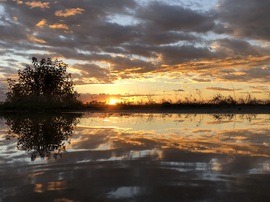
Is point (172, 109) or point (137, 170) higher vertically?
point (172, 109)

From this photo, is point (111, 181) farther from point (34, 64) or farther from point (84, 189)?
point (34, 64)

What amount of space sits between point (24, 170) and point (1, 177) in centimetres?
56

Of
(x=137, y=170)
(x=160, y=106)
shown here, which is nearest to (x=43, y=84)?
(x=160, y=106)

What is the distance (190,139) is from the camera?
9.96 m

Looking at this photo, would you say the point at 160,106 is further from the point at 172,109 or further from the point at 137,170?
the point at 137,170

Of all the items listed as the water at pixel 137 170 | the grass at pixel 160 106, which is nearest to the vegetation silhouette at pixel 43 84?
the grass at pixel 160 106

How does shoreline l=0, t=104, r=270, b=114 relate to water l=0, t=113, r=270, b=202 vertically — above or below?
above

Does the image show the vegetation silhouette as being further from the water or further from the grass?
the water

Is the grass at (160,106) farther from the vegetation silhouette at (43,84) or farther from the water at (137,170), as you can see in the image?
the water at (137,170)

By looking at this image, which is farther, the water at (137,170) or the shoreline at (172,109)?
the shoreline at (172,109)

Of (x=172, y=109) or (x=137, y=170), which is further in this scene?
(x=172, y=109)

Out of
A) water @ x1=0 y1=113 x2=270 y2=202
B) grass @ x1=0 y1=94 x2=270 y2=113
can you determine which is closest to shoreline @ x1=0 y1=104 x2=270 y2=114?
grass @ x1=0 y1=94 x2=270 y2=113

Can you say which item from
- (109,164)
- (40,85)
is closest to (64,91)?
(40,85)

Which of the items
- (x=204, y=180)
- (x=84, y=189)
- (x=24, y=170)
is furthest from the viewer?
(x=24, y=170)
